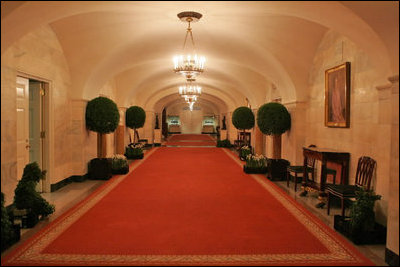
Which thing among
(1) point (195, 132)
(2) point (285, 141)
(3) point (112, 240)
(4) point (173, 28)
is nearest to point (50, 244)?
(3) point (112, 240)

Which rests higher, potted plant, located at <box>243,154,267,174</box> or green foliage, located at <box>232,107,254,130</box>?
green foliage, located at <box>232,107,254,130</box>

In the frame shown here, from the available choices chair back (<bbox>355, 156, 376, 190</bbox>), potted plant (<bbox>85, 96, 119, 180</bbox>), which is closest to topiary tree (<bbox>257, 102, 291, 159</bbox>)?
chair back (<bbox>355, 156, 376, 190</bbox>)

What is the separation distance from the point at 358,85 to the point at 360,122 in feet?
2.07

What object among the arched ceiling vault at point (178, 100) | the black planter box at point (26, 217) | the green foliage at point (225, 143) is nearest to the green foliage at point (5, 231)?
the black planter box at point (26, 217)

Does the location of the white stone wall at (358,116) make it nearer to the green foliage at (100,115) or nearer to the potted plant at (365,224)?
the potted plant at (365,224)

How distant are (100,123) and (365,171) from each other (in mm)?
5780

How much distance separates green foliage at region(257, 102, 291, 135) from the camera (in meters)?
8.45

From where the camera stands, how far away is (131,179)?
848 cm

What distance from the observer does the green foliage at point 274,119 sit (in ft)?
27.7

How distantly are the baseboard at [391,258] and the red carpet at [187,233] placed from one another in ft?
0.71

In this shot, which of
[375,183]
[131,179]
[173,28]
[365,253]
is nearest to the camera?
[365,253]

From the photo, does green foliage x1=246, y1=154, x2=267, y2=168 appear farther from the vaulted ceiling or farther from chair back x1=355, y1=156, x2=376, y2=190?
chair back x1=355, y1=156, x2=376, y2=190

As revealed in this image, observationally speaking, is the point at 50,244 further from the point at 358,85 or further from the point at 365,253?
the point at 358,85

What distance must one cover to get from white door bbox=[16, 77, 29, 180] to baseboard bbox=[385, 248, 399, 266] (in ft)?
17.9
